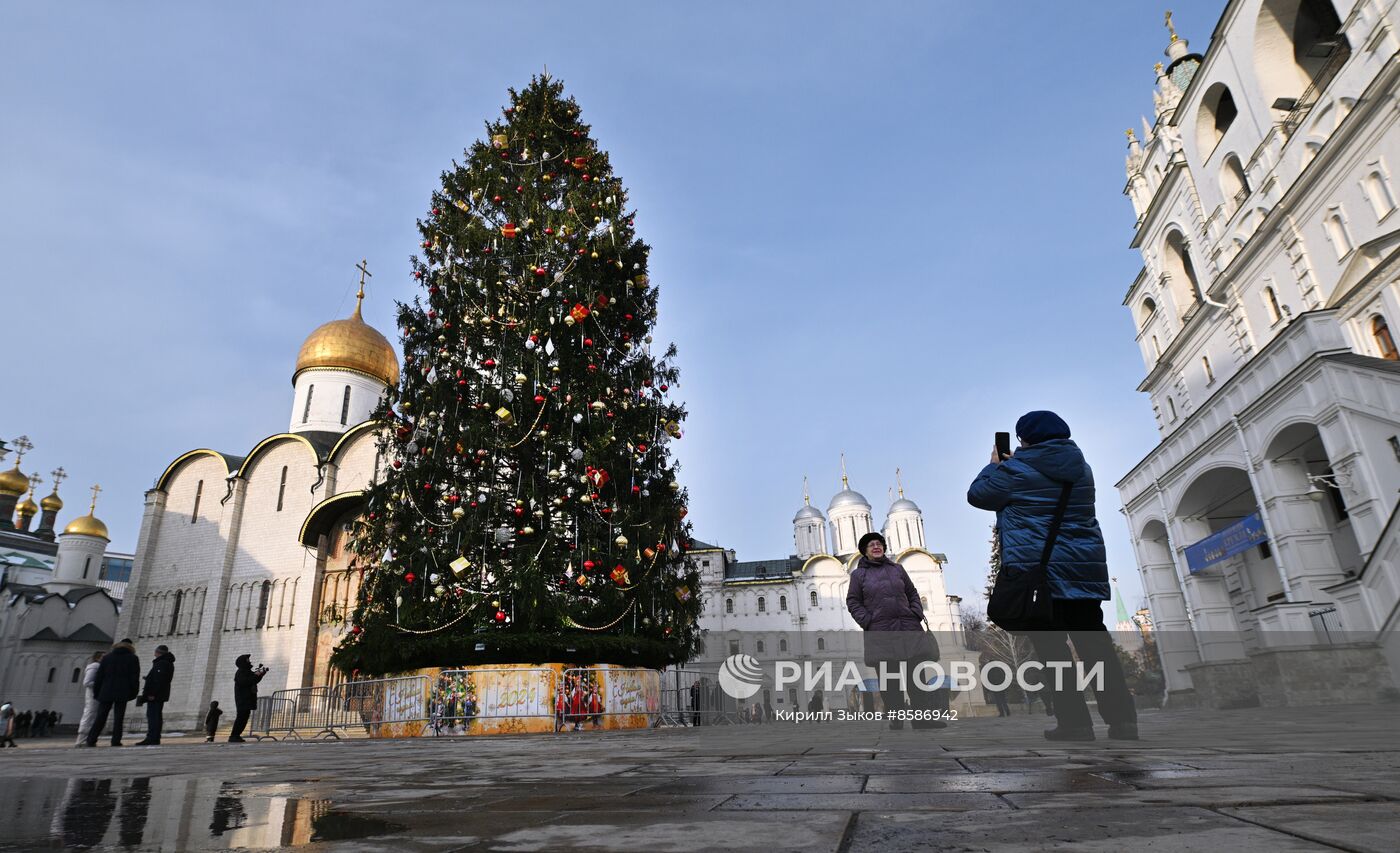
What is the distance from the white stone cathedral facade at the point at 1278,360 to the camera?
12180 mm

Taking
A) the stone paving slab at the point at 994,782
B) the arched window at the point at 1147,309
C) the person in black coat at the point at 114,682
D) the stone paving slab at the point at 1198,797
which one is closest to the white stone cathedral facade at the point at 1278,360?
the arched window at the point at 1147,309

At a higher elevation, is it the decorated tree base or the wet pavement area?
the decorated tree base

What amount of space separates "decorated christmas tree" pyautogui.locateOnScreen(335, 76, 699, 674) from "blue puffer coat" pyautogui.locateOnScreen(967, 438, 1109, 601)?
25.8 feet

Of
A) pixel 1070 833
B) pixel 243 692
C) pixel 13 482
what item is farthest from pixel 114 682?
pixel 13 482

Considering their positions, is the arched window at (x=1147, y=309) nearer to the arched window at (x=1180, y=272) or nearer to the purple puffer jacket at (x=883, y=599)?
the arched window at (x=1180, y=272)

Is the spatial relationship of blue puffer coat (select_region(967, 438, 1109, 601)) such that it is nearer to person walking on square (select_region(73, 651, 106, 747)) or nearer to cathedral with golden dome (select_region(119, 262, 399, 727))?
person walking on square (select_region(73, 651, 106, 747))

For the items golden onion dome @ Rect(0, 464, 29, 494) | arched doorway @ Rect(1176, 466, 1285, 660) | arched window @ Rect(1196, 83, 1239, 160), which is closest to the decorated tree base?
arched doorway @ Rect(1176, 466, 1285, 660)

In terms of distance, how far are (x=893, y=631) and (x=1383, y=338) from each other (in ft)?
44.8

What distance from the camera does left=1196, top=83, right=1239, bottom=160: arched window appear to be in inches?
787

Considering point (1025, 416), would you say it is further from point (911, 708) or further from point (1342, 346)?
point (1342, 346)

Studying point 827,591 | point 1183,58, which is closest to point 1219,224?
point 1183,58

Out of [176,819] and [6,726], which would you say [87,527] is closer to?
[6,726]

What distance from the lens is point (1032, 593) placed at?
4113 millimetres

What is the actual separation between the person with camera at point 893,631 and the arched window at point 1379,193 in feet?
45.3
